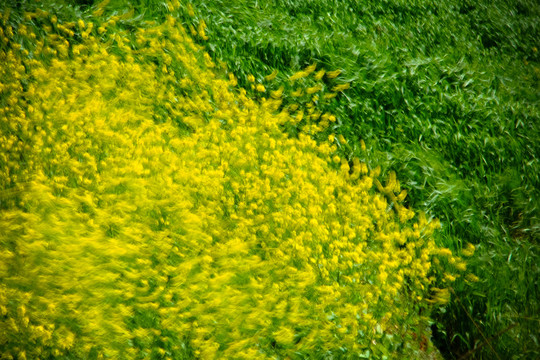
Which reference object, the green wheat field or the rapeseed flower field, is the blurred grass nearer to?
the green wheat field

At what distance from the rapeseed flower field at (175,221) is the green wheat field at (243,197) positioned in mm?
13

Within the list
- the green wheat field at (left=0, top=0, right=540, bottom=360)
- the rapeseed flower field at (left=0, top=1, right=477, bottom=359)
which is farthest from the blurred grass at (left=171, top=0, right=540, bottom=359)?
the rapeseed flower field at (left=0, top=1, right=477, bottom=359)

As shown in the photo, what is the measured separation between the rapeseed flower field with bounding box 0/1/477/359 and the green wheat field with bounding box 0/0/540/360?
0.01m

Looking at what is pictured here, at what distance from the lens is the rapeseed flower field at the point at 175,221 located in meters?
2.38

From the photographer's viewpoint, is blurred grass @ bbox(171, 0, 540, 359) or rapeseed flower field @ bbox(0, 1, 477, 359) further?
blurred grass @ bbox(171, 0, 540, 359)

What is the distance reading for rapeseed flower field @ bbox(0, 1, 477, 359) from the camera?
7.82ft

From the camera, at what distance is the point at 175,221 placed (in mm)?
→ 2900

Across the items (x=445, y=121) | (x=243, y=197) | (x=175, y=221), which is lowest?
(x=445, y=121)

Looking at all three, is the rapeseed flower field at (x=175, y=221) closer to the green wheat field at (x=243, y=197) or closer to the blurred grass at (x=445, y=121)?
the green wheat field at (x=243, y=197)

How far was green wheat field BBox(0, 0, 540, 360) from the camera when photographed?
247cm

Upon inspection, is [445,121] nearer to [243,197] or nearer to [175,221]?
[243,197]

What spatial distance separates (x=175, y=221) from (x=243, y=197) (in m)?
0.55

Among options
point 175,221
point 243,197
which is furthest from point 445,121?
point 175,221

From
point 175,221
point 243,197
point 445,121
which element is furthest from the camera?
point 445,121
